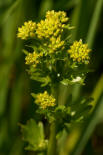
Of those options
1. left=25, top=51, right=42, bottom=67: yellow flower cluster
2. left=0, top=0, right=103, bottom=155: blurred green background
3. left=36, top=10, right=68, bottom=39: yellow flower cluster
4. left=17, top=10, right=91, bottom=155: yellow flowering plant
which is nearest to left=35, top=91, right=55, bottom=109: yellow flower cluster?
left=17, top=10, right=91, bottom=155: yellow flowering plant

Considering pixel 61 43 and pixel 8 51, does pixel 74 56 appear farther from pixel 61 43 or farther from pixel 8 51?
pixel 8 51

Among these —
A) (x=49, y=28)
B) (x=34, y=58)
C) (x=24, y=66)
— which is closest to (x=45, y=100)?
(x=34, y=58)

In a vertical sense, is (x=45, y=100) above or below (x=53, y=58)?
below

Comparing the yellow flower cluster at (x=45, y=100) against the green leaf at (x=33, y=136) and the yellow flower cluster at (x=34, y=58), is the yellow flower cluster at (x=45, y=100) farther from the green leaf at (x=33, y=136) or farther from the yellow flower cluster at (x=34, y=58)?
the green leaf at (x=33, y=136)

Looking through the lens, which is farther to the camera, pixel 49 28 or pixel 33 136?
pixel 33 136

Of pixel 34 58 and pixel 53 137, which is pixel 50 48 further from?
pixel 53 137

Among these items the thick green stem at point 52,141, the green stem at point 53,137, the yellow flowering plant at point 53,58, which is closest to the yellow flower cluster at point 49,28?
the yellow flowering plant at point 53,58

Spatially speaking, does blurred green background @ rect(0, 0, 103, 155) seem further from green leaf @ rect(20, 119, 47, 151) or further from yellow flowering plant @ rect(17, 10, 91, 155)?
yellow flowering plant @ rect(17, 10, 91, 155)


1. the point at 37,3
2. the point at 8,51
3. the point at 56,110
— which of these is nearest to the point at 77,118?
the point at 56,110
